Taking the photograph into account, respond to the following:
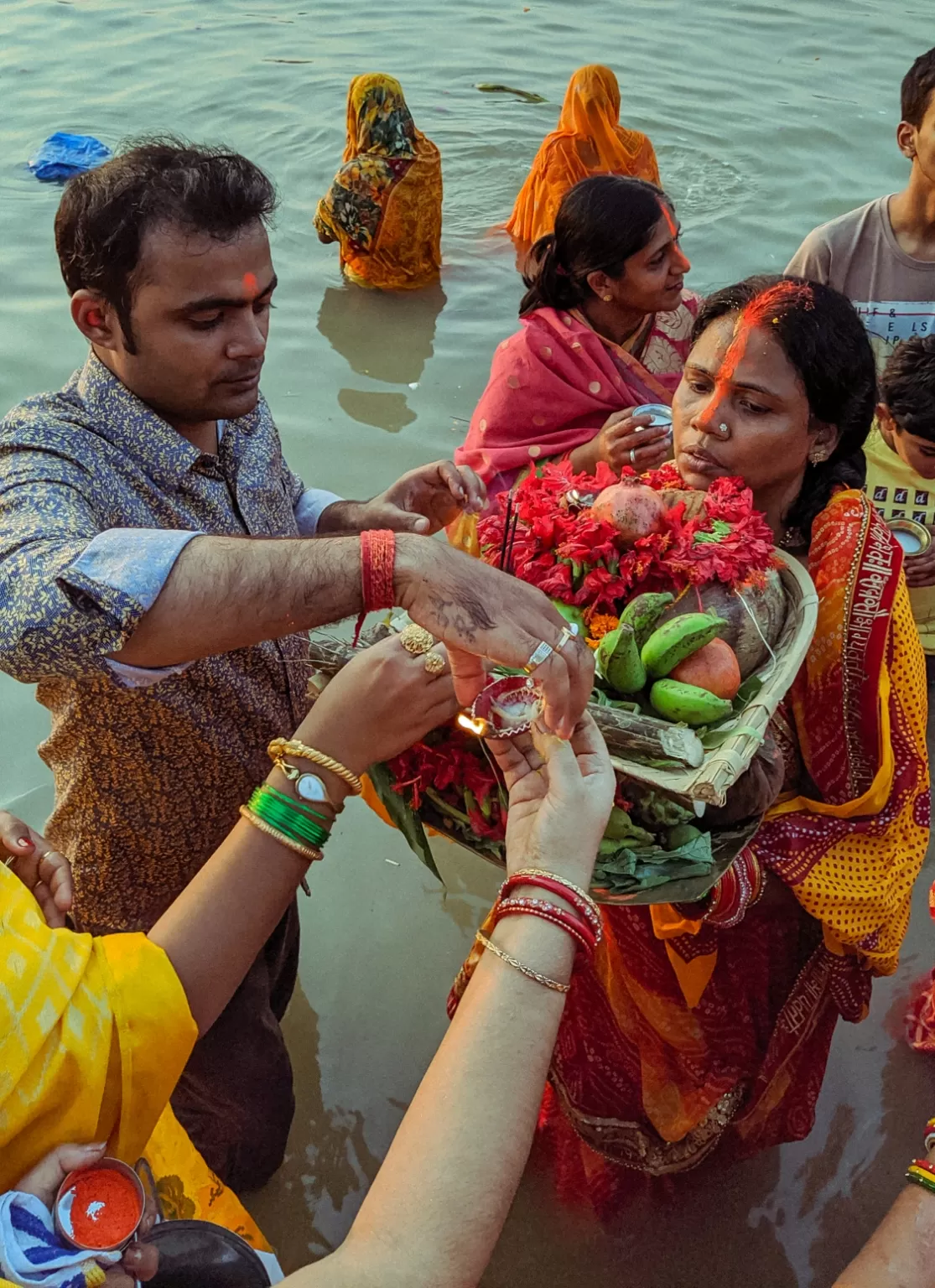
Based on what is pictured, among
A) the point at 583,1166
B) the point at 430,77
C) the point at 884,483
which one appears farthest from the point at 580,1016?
the point at 430,77

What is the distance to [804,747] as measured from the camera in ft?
7.68

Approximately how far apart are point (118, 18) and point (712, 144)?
20.6 feet

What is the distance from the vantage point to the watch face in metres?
1.82

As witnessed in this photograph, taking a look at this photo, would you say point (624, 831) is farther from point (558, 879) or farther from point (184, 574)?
point (184, 574)

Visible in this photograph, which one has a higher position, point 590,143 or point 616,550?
point 590,143

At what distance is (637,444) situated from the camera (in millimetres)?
3391

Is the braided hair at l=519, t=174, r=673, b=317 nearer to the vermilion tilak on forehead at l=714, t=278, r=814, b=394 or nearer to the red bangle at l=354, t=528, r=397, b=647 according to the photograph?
the vermilion tilak on forehead at l=714, t=278, r=814, b=394

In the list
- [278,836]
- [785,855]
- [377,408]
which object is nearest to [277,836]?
[278,836]

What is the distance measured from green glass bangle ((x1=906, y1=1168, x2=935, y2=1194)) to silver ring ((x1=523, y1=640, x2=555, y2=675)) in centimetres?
102

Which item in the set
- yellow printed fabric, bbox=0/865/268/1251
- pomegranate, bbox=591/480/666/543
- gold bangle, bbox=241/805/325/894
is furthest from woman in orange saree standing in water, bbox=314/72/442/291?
yellow printed fabric, bbox=0/865/268/1251

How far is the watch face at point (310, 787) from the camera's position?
5.98 feet

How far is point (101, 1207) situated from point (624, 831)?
910 mm

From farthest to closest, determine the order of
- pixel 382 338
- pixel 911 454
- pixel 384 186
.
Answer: pixel 382 338
pixel 384 186
pixel 911 454

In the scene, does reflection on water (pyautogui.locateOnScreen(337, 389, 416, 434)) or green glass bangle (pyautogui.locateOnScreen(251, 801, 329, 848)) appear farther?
reflection on water (pyautogui.locateOnScreen(337, 389, 416, 434))
